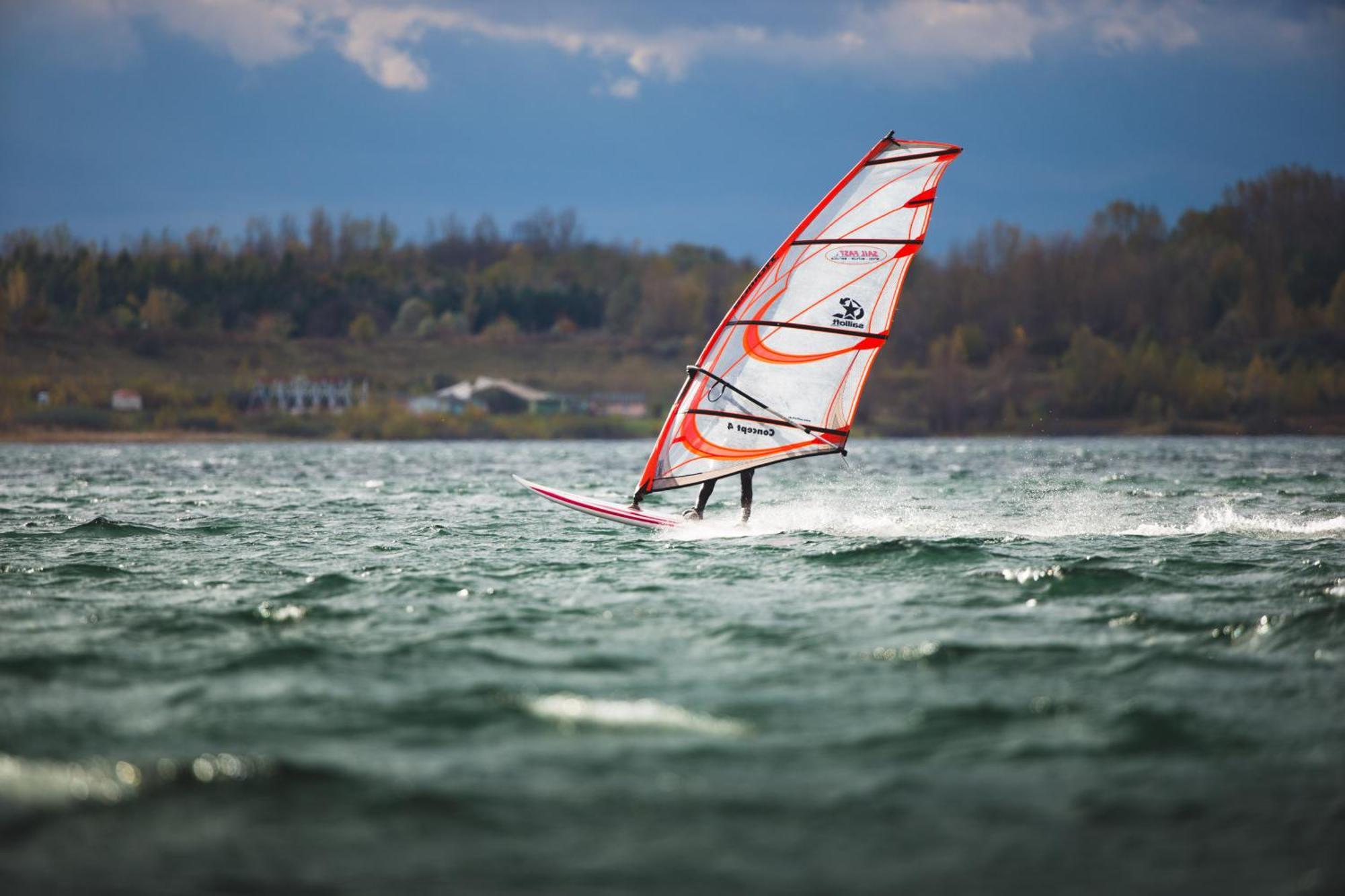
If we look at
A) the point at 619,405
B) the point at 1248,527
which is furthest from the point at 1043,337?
the point at 1248,527

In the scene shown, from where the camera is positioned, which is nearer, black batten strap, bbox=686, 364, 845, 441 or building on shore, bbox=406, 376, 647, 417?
black batten strap, bbox=686, 364, 845, 441

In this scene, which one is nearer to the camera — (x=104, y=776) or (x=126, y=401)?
(x=104, y=776)

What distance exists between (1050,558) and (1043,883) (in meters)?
11.7

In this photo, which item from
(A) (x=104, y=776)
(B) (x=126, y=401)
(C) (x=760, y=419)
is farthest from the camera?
(B) (x=126, y=401)

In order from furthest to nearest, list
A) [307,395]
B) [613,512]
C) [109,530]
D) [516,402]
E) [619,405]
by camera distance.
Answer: [619,405] → [307,395] → [516,402] → [109,530] → [613,512]

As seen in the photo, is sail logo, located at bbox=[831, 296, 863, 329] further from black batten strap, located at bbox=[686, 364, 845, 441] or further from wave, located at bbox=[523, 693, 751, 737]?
wave, located at bbox=[523, 693, 751, 737]

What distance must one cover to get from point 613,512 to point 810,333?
509cm

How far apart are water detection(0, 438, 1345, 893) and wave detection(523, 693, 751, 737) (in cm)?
4

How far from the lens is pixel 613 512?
22.1 metres

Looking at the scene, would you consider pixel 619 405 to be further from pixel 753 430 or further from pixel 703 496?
pixel 753 430

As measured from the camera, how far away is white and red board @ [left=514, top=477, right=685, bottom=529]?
21.4 m

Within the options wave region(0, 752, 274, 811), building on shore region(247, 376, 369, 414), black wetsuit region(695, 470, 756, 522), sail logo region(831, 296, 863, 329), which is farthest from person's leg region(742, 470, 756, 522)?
building on shore region(247, 376, 369, 414)

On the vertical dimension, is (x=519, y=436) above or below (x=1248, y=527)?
below

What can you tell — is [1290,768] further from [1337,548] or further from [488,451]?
[488,451]
